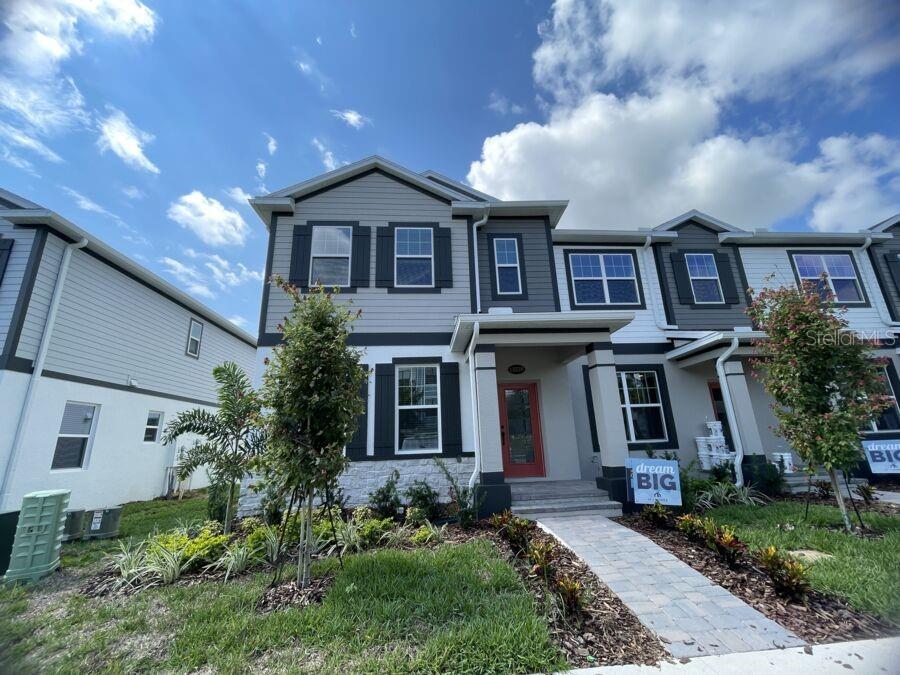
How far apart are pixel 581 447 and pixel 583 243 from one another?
5519 millimetres

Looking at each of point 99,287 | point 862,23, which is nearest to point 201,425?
point 99,287

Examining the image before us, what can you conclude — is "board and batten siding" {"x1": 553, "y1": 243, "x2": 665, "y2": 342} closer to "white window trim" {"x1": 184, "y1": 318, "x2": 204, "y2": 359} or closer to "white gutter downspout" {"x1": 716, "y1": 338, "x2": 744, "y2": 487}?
"white gutter downspout" {"x1": 716, "y1": 338, "x2": 744, "y2": 487}

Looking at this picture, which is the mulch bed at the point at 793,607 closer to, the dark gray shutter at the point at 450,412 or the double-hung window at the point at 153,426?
the dark gray shutter at the point at 450,412

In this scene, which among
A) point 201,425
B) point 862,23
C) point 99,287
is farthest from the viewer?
point 99,287

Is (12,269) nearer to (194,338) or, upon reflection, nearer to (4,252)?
(4,252)

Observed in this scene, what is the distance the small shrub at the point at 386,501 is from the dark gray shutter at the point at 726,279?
10.1 metres

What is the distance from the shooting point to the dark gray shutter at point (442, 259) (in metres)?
8.60

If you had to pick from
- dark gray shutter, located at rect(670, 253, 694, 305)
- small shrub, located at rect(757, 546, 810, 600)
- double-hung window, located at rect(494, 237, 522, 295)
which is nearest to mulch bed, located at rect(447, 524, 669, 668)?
small shrub, located at rect(757, 546, 810, 600)

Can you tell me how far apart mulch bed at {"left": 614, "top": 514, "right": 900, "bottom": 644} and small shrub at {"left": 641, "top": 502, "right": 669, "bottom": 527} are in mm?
992

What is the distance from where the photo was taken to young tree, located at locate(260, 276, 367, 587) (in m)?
4.01

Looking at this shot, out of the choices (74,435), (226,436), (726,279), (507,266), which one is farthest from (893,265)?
(74,435)

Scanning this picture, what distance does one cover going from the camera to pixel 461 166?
10.6m

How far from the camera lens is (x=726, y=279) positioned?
1019 cm

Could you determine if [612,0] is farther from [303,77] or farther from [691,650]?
[691,650]
